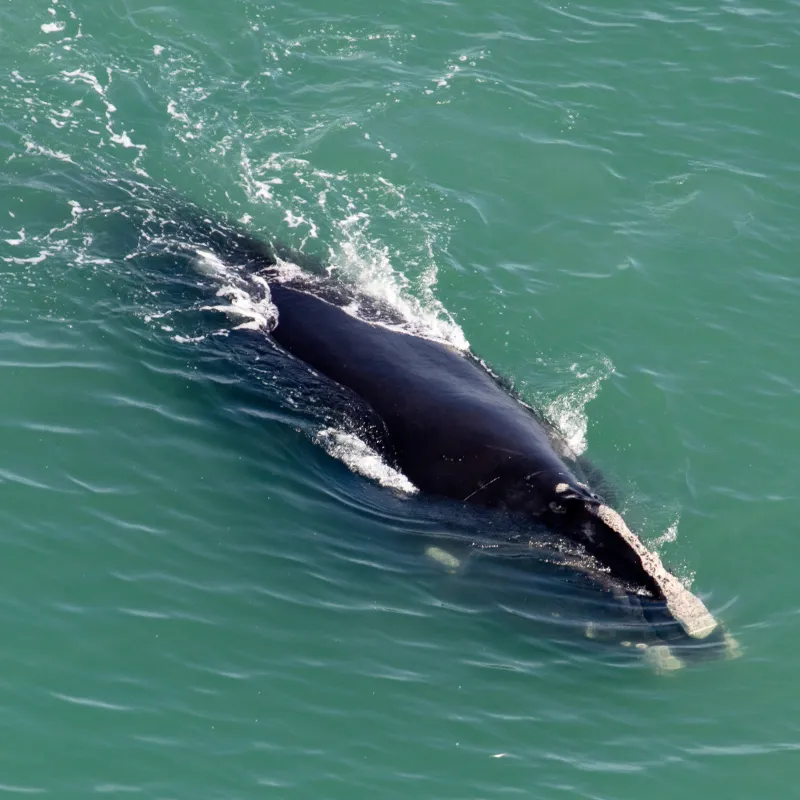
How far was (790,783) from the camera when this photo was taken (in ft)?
48.8

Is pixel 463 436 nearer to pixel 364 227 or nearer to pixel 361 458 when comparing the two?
pixel 361 458

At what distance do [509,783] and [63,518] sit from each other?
25.4 feet

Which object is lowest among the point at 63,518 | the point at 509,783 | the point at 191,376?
the point at 509,783

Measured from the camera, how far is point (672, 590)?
1669 centimetres

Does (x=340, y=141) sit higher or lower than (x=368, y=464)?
higher

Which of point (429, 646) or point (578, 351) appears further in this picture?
point (578, 351)

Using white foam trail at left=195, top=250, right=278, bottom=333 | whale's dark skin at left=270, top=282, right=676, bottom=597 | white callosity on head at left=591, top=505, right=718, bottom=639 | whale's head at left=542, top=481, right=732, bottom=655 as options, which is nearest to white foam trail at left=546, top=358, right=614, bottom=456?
whale's dark skin at left=270, top=282, right=676, bottom=597

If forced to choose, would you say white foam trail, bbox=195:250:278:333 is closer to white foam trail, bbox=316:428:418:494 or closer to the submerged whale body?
the submerged whale body

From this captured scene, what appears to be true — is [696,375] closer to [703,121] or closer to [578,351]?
[578,351]

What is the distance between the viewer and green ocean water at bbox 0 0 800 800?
14891mm

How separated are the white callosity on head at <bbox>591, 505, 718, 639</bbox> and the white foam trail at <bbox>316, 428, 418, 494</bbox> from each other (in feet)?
10.7

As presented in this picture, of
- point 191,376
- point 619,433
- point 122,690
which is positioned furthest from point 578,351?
point 122,690

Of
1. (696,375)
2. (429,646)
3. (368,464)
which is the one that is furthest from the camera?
(696,375)

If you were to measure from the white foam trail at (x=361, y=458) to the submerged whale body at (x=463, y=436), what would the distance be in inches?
5.9
